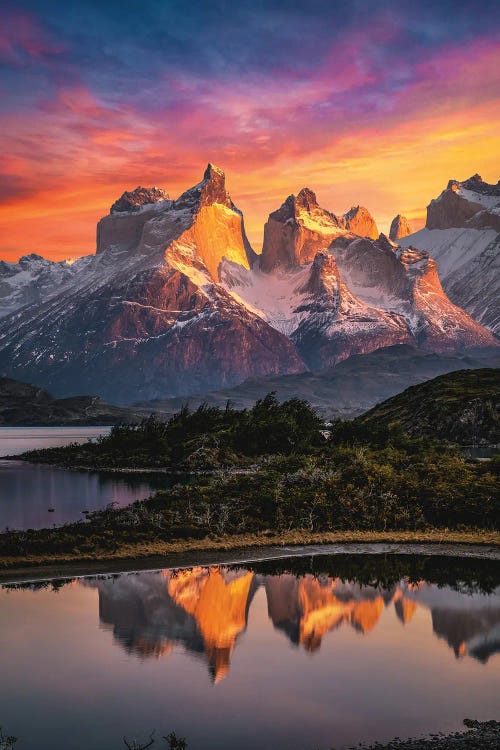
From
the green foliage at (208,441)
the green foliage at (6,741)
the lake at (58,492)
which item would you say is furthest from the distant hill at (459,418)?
the green foliage at (6,741)

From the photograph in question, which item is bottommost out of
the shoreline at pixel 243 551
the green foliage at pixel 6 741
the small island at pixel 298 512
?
the green foliage at pixel 6 741

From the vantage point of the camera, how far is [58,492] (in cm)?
10544

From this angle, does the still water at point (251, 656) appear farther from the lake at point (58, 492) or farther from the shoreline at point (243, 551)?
the lake at point (58, 492)

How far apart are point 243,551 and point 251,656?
22.2 meters

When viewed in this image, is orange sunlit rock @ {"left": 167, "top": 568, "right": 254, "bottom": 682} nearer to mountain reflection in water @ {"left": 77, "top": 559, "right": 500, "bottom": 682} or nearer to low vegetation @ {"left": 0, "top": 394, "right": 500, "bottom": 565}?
mountain reflection in water @ {"left": 77, "top": 559, "right": 500, "bottom": 682}

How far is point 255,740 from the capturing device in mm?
27844

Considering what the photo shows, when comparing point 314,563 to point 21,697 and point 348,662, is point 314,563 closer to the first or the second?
point 348,662

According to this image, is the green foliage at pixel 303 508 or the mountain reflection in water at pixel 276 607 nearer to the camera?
the mountain reflection in water at pixel 276 607

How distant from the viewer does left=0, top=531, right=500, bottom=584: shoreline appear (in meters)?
51.8

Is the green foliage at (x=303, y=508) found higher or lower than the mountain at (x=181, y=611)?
Answer: higher

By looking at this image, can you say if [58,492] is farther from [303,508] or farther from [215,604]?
[215,604]

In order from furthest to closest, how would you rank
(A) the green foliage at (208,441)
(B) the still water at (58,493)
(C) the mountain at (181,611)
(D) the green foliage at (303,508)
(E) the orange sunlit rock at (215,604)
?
(A) the green foliage at (208,441) < (B) the still water at (58,493) < (D) the green foliage at (303,508) < (C) the mountain at (181,611) < (E) the orange sunlit rock at (215,604)

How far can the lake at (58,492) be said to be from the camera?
266 feet

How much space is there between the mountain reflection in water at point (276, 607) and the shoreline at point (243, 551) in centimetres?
286
